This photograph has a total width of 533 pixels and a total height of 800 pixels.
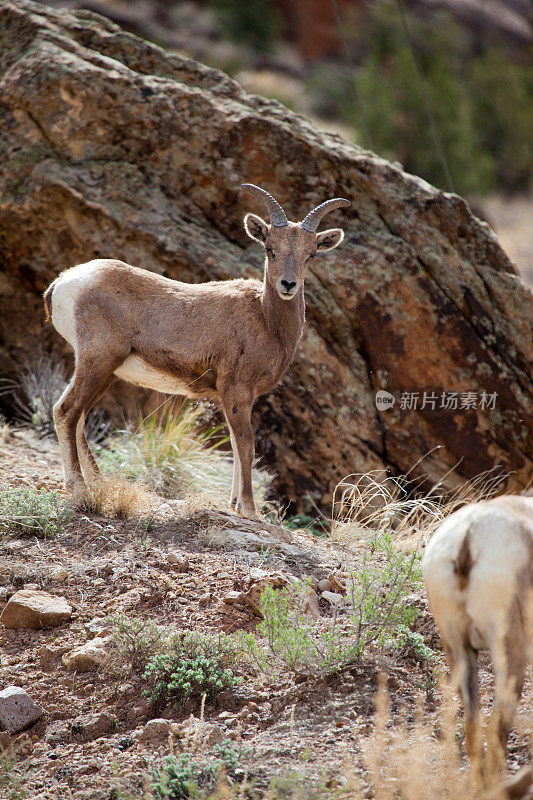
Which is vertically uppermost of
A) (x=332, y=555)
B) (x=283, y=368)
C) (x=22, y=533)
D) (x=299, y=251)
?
(x=299, y=251)

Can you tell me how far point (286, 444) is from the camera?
7.93 m

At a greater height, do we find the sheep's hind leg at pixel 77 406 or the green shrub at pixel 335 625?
the green shrub at pixel 335 625

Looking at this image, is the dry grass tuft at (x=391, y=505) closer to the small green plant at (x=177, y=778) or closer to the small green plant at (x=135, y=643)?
the small green plant at (x=135, y=643)

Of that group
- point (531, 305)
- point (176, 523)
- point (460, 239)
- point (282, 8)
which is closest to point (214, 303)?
point (176, 523)

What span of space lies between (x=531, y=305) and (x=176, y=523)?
5138 mm

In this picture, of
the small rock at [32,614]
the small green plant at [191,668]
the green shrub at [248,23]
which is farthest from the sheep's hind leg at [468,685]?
the green shrub at [248,23]

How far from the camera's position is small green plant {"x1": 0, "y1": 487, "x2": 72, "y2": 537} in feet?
Result: 18.2

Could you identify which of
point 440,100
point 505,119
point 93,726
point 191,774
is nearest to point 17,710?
point 93,726

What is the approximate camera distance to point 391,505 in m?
6.73

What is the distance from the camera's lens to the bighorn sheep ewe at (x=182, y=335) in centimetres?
616

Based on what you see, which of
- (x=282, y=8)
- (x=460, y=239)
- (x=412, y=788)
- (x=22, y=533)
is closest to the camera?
(x=412, y=788)

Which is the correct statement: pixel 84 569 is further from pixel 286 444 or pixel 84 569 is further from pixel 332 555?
pixel 286 444

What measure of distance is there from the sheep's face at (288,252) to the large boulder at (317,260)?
5.59ft

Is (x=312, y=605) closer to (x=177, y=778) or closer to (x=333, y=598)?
(x=333, y=598)
